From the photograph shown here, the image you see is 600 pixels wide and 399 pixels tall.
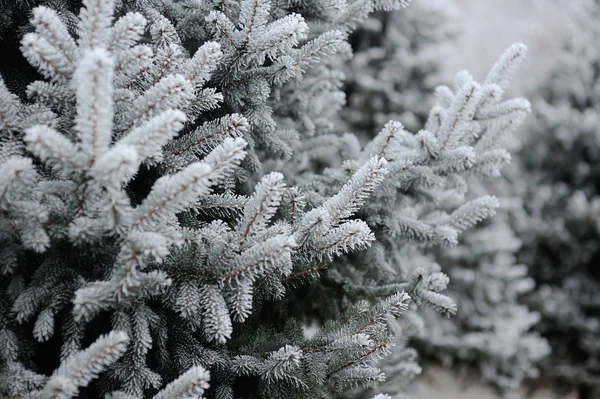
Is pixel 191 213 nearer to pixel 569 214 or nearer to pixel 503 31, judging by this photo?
pixel 569 214

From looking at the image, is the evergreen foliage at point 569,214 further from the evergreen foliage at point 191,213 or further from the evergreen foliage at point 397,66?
the evergreen foliage at point 191,213

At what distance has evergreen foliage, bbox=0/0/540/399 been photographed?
126 cm

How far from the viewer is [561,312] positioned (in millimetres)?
4656

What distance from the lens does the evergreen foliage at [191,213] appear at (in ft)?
4.12

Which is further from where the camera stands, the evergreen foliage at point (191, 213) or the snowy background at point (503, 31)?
the snowy background at point (503, 31)

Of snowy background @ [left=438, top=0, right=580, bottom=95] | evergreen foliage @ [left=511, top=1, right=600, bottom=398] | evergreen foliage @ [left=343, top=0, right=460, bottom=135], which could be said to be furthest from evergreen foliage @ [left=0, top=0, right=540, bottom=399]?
snowy background @ [left=438, top=0, right=580, bottom=95]

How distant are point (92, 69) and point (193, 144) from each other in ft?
1.60

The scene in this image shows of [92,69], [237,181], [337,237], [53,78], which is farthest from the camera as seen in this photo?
[237,181]

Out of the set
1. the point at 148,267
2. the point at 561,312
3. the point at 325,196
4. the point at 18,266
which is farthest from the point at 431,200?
the point at 561,312

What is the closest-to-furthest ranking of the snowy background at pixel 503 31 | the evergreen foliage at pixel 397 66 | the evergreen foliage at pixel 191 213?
the evergreen foliage at pixel 191 213
the evergreen foliage at pixel 397 66
the snowy background at pixel 503 31

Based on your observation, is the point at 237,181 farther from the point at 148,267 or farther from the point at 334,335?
the point at 334,335

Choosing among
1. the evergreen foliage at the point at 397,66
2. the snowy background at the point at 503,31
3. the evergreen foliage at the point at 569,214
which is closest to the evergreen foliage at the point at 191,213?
the evergreen foliage at the point at 397,66

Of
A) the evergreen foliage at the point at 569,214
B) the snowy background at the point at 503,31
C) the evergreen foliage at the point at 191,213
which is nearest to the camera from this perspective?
Result: the evergreen foliage at the point at 191,213

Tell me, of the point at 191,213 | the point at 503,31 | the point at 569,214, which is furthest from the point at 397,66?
the point at 503,31
